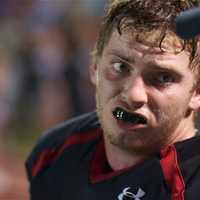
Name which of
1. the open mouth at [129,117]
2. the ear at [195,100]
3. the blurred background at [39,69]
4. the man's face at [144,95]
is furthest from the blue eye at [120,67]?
the blurred background at [39,69]

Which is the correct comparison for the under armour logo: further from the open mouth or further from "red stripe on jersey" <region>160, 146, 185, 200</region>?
the open mouth

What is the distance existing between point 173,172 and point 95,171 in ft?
1.11

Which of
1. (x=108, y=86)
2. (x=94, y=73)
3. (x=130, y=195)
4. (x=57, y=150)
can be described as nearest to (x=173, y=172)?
(x=130, y=195)

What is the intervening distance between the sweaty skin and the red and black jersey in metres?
0.06

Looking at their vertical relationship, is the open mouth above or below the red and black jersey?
above

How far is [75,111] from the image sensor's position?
269 inches

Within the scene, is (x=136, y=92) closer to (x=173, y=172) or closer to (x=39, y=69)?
(x=173, y=172)

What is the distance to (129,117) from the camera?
7.49 feet

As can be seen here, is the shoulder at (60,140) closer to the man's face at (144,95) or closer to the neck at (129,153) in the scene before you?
the neck at (129,153)

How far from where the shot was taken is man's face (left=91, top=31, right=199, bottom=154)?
2.24 metres

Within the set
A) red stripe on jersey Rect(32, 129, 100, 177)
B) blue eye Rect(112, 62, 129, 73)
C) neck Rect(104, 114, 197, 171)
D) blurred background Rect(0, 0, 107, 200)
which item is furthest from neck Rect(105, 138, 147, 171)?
blurred background Rect(0, 0, 107, 200)

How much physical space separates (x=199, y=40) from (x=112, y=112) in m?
0.33

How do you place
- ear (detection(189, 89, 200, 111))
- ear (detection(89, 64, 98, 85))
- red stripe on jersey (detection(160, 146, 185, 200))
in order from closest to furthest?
red stripe on jersey (detection(160, 146, 185, 200)) < ear (detection(189, 89, 200, 111)) < ear (detection(89, 64, 98, 85))

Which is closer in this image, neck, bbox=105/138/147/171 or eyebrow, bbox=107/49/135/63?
eyebrow, bbox=107/49/135/63
